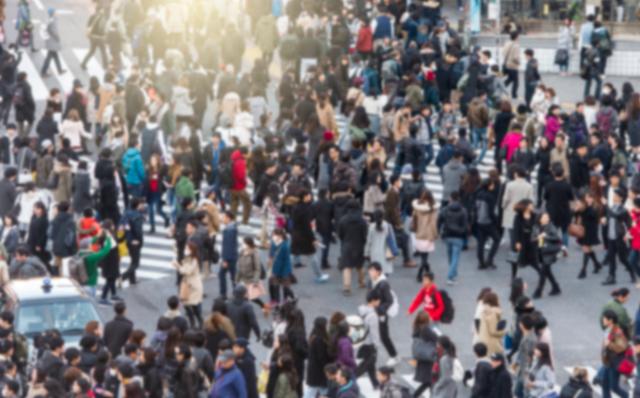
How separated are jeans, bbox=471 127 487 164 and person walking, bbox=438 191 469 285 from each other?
6990mm

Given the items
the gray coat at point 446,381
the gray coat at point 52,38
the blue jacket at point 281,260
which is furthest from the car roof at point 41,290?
the gray coat at point 52,38

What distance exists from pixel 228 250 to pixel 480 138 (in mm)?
9448

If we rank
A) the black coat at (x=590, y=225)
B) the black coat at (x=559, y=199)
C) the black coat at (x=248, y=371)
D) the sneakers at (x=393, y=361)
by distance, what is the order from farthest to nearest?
the black coat at (x=559, y=199), the black coat at (x=590, y=225), the sneakers at (x=393, y=361), the black coat at (x=248, y=371)

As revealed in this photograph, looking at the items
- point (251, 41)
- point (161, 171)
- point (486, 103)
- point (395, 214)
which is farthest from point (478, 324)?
point (251, 41)

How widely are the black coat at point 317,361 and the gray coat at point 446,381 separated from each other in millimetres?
1465

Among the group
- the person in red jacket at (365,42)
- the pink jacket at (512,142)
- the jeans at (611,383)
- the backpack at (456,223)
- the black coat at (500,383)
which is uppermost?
the person in red jacket at (365,42)

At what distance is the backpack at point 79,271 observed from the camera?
1213 inches

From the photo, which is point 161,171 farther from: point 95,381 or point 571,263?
point 95,381

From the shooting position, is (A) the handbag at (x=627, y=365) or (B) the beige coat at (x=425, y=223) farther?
(B) the beige coat at (x=425, y=223)

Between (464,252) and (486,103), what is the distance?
6.08m

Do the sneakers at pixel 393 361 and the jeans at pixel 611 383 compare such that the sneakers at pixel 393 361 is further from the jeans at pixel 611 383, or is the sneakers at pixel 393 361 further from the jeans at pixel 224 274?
the jeans at pixel 224 274

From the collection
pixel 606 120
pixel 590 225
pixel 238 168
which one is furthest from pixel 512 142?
pixel 238 168

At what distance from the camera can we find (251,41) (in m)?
50.1

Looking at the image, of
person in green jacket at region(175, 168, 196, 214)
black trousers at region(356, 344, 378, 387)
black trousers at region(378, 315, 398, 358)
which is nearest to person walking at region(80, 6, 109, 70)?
person in green jacket at region(175, 168, 196, 214)
